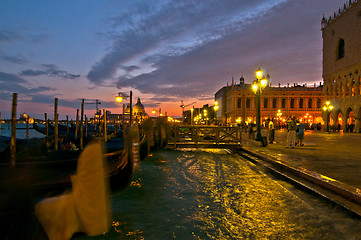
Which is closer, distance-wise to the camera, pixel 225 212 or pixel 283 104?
pixel 225 212

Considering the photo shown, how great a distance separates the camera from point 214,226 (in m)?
3.30

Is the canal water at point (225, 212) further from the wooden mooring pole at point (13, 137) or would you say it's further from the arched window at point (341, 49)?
the arched window at point (341, 49)

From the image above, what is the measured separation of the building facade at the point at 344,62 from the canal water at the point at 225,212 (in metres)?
30.3

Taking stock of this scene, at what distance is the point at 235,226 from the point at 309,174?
9.86 feet

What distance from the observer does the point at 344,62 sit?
103 feet

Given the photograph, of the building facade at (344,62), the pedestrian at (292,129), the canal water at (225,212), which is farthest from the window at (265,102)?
the canal water at (225,212)

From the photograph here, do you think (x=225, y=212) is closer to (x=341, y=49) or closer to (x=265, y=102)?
(x=341, y=49)

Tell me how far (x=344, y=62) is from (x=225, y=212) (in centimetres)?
3518

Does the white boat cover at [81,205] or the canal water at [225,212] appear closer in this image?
the white boat cover at [81,205]

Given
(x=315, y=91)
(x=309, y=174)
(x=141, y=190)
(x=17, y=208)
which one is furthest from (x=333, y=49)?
(x=17, y=208)

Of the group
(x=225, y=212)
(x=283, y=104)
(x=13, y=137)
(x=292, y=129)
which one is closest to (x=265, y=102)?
(x=283, y=104)

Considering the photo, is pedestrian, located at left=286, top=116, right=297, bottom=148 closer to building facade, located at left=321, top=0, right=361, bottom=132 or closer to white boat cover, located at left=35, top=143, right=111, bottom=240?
white boat cover, located at left=35, top=143, right=111, bottom=240

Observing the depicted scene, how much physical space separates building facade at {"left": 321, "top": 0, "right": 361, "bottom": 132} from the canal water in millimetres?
30275

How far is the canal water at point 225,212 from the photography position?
3086 mm
